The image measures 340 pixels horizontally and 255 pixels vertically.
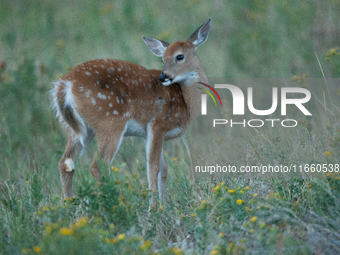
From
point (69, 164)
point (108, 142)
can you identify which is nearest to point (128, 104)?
point (108, 142)

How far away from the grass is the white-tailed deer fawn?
28 centimetres

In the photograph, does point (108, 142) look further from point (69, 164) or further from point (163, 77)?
point (163, 77)

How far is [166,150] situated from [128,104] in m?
2.19

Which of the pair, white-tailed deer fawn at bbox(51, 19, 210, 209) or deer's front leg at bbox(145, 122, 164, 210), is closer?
white-tailed deer fawn at bbox(51, 19, 210, 209)

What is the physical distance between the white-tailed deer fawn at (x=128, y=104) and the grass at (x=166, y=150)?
0.92ft

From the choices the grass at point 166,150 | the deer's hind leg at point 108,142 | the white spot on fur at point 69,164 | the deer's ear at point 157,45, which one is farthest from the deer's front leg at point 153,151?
the deer's ear at point 157,45

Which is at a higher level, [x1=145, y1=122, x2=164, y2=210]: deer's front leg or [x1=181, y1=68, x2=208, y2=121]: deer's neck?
[x1=181, y1=68, x2=208, y2=121]: deer's neck

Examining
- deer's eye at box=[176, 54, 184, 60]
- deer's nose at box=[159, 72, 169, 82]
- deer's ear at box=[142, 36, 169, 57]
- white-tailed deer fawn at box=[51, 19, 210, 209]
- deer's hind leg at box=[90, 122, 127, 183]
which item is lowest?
deer's hind leg at box=[90, 122, 127, 183]

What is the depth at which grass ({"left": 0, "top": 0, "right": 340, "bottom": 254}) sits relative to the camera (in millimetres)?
3303

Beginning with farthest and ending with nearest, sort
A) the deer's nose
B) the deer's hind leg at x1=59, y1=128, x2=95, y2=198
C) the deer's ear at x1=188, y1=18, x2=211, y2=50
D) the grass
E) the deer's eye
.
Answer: the deer's ear at x1=188, y1=18, x2=211, y2=50, the deer's eye, the deer's nose, the deer's hind leg at x1=59, y1=128, x2=95, y2=198, the grass

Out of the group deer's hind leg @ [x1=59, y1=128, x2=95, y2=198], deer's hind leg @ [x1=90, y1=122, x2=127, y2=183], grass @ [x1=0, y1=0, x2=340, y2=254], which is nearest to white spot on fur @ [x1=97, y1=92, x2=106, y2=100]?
deer's hind leg @ [x1=90, y1=122, x2=127, y2=183]

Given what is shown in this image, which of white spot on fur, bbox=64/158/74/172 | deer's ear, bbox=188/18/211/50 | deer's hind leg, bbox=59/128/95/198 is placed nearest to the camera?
white spot on fur, bbox=64/158/74/172

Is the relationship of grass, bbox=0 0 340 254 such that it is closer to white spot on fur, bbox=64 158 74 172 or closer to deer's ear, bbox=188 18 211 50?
white spot on fur, bbox=64 158 74 172

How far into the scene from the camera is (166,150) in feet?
22.8
